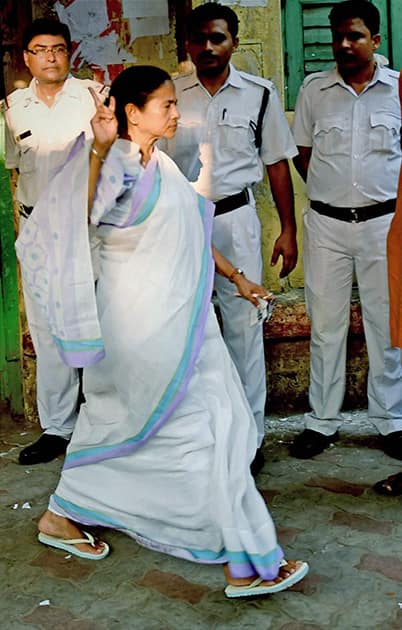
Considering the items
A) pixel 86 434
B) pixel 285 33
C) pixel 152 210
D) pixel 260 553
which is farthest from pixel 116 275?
pixel 285 33

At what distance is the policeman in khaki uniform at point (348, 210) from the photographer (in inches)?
177

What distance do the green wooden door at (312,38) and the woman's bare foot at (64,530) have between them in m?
2.67

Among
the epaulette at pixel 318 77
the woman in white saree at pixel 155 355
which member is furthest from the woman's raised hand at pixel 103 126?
the epaulette at pixel 318 77

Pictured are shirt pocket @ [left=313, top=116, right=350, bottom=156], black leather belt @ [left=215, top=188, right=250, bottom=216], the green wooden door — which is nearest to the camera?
black leather belt @ [left=215, top=188, right=250, bottom=216]

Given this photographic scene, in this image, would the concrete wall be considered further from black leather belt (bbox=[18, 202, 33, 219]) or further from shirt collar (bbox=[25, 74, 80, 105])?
black leather belt (bbox=[18, 202, 33, 219])

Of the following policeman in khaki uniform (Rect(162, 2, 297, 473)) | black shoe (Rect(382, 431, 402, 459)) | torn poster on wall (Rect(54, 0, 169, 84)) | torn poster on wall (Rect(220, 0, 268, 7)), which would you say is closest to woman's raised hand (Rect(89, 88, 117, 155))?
policeman in khaki uniform (Rect(162, 2, 297, 473))

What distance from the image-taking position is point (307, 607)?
316 cm

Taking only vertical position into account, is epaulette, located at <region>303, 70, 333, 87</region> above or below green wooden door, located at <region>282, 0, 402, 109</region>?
below

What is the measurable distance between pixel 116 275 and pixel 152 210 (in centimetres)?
26

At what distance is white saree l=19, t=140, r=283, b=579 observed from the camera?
3.27 meters

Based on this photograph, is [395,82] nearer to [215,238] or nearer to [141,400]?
[215,238]

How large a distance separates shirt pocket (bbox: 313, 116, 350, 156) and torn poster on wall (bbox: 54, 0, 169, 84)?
1.07 metres

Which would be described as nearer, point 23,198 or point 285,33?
point 23,198

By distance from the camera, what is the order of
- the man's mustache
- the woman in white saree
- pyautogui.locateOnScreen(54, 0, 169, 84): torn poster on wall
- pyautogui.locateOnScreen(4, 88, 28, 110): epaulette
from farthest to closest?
pyautogui.locateOnScreen(54, 0, 169, 84): torn poster on wall < pyautogui.locateOnScreen(4, 88, 28, 110): epaulette < the man's mustache < the woman in white saree
